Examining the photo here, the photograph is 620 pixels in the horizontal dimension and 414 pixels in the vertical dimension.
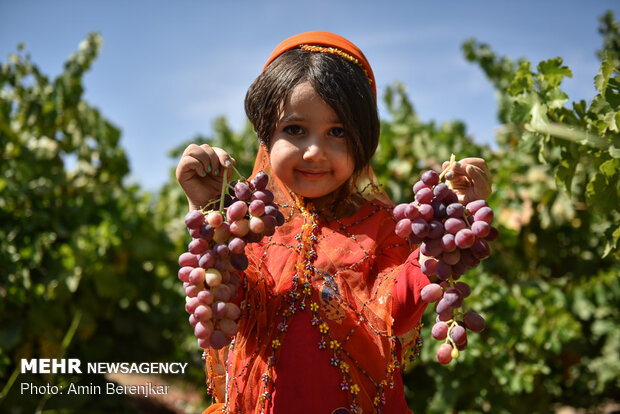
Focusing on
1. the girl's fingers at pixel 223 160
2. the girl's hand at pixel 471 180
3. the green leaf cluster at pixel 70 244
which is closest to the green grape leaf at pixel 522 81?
the girl's hand at pixel 471 180

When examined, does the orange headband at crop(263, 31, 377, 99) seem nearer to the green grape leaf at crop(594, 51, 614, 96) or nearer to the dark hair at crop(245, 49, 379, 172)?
the dark hair at crop(245, 49, 379, 172)

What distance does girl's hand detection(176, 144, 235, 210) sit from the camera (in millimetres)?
1253

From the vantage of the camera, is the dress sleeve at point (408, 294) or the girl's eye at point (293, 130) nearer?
the dress sleeve at point (408, 294)

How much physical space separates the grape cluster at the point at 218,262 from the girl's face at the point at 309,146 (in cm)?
23

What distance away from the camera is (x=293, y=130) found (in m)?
1.40

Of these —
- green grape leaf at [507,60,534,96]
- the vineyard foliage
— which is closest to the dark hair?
green grape leaf at [507,60,534,96]

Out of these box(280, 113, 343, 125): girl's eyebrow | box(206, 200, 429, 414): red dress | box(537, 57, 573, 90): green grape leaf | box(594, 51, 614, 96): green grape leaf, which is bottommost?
box(206, 200, 429, 414): red dress

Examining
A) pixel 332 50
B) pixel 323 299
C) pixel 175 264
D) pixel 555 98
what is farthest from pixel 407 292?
pixel 175 264

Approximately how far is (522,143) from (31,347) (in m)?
2.81

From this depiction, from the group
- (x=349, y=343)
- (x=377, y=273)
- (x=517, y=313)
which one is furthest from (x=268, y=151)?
(x=517, y=313)

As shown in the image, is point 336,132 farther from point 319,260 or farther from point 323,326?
point 323,326

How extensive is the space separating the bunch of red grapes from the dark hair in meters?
0.32

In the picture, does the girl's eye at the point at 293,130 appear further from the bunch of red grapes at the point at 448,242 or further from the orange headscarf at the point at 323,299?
the bunch of red grapes at the point at 448,242

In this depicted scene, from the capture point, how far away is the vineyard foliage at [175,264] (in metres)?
2.76
